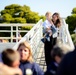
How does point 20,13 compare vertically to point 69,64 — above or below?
above

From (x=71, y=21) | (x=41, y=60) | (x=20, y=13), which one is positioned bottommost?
(x=41, y=60)

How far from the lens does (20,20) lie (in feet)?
130

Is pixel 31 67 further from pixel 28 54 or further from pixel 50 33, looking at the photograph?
pixel 50 33

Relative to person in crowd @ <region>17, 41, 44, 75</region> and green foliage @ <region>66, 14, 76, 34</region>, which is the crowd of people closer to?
person in crowd @ <region>17, 41, 44, 75</region>

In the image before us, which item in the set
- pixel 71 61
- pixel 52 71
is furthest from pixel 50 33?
pixel 71 61

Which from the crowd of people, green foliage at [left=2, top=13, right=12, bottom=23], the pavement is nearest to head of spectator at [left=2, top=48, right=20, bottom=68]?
the crowd of people

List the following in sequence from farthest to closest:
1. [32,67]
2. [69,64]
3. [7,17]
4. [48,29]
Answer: [7,17], [48,29], [32,67], [69,64]

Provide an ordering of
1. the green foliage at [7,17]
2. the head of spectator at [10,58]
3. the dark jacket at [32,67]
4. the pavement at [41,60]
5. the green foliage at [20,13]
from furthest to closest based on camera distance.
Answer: the green foliage at [20,13] → the green foliage at [7,17] → the pavement at [41,60] → the dark jacket at [32,67] → the head of spectator at [10,58]

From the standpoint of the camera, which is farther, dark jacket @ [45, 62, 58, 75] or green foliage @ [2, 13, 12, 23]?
green foliage @ [2, 13, 12, 23]

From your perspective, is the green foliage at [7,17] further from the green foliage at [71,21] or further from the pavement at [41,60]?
the pavement at [41,60]

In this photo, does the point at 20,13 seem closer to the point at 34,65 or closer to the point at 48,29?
the point at 48,29

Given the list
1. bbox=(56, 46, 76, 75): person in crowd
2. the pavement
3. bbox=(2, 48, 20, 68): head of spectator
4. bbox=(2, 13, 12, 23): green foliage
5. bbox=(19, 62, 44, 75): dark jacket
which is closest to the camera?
bbox=(56, 46, 76, 75): person in crowd

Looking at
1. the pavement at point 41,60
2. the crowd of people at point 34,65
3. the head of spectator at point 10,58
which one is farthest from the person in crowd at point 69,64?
the pavement at point 41,60

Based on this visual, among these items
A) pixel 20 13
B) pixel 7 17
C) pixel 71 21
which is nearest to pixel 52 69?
pixel 7 17
